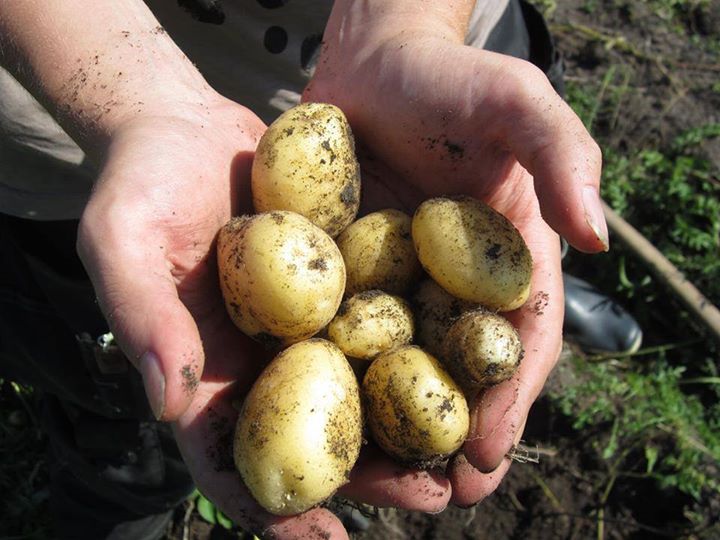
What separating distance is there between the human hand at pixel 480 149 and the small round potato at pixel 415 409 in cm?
9

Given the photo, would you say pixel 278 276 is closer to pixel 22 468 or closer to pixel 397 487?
pixel 397 487

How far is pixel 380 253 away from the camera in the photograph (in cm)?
213

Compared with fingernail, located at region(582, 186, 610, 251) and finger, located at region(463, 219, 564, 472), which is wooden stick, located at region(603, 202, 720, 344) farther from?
fingernail, located at region(582, 186, 610, 251)

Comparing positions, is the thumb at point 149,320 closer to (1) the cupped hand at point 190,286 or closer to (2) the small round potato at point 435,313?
(1) the cupped hand at point 190,286

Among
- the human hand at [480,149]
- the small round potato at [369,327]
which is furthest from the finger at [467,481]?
the small round potato at [369,327]

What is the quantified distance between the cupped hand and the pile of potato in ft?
0.24

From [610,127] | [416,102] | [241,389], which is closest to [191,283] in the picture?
[241,389]

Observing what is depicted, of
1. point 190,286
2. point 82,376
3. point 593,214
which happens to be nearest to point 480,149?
point 593,214

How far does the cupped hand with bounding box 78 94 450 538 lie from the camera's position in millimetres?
1543

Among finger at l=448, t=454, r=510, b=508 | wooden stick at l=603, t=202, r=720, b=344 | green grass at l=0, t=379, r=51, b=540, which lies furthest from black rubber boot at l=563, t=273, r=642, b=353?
green grass at l=0, t=379, r=51, b=540

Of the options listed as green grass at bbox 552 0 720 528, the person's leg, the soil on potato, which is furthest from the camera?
green grass at bbox 552 0 720 528

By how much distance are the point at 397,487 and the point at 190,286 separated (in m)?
0.77

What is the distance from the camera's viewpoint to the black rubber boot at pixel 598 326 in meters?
3.61

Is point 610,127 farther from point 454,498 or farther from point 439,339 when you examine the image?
point 454,498
